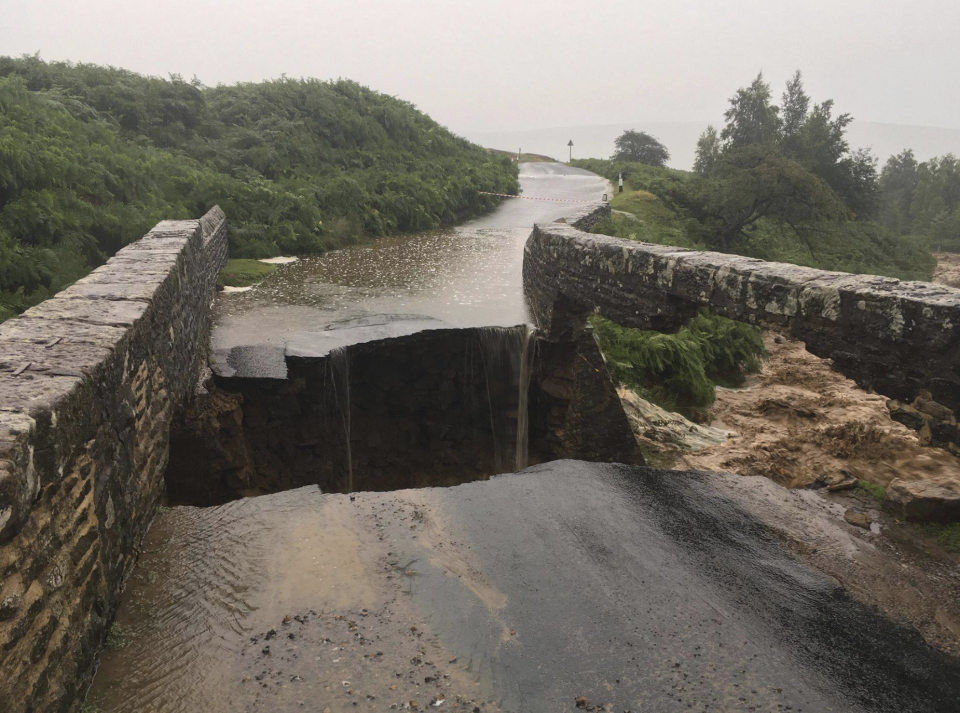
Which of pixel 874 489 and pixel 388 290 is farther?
pixel 388 290

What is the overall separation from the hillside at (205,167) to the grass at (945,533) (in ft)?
30.9

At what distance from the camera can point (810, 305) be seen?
4.60 metres

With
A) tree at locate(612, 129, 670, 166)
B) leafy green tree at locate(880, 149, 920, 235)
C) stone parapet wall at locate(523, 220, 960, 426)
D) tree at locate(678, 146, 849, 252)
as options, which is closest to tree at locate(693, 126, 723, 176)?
tree at locate(612, 129, 670, 166)

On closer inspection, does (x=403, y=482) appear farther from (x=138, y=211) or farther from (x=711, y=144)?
(x=711, y=144)

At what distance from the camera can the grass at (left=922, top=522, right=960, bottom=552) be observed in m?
4.39

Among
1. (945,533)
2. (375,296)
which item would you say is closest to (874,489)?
(945,533)

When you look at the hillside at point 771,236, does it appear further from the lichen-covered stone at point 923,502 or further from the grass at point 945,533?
the grass at point 945,533

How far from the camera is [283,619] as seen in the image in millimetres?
3246

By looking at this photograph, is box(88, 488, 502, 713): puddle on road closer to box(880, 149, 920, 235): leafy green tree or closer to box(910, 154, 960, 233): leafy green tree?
box(910, 154, 960, 233): leafy green tree

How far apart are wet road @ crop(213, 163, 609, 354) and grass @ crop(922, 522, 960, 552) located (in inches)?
202

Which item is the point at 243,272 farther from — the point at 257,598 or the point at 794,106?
the point at 794,106

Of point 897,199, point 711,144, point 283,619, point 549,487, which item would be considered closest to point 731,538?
point 549,487

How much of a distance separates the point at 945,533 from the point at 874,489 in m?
0.84

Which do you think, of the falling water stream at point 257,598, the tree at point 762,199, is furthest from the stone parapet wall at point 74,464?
the tree at point 762,199
